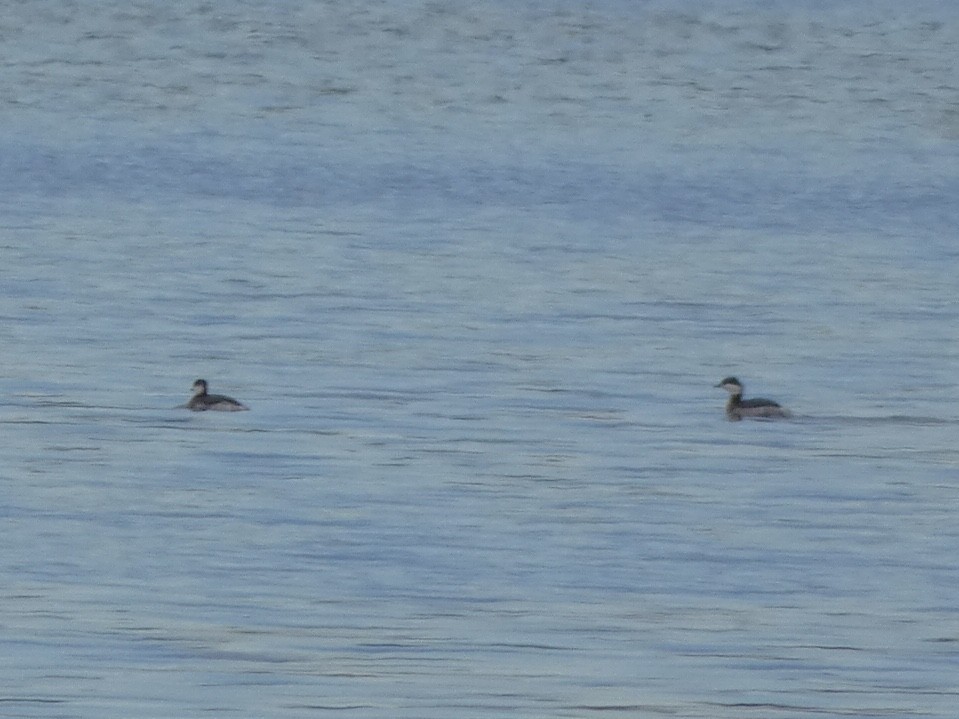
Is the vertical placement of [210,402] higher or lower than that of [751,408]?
higher

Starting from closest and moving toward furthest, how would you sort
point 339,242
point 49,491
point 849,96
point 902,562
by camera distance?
point 902,562 → point 49,491 → point 339,242 → point 849,96

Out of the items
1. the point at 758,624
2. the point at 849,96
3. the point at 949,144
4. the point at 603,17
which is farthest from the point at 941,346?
the point at 603,17

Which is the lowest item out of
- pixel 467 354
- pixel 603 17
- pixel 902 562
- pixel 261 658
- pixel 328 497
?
pixel 261 658

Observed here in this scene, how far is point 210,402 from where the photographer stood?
58.3 feet

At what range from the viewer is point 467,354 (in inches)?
825

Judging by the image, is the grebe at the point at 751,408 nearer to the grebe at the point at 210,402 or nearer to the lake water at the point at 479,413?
the lake water at the point at 479,413

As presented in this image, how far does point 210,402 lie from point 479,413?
1.90 m

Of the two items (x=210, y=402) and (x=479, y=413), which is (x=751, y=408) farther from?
(x=210, y=402)

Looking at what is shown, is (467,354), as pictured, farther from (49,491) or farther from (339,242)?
(339,242)

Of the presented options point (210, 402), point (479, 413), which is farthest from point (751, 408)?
point (210, 402)

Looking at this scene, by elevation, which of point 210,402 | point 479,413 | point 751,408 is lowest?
point 751,408

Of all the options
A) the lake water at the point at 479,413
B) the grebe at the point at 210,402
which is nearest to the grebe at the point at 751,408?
the lake water at the point at 479,413

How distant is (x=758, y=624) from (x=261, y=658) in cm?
237

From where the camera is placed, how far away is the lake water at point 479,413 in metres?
11.5
